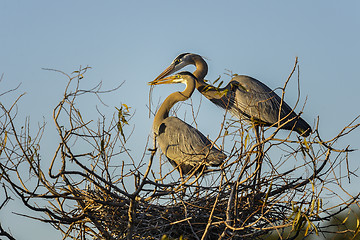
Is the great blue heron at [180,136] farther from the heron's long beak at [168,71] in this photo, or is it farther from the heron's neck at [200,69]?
the heron's long beak at [168,71]

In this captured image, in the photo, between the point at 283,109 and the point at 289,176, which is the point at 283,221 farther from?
the point at 283,109

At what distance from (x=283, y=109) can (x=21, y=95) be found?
3.69 m

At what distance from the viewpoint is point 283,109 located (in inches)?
261

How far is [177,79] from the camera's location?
6496mm

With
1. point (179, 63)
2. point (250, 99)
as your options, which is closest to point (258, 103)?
point (250, 99)

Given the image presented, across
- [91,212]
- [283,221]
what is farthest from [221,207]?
[91,212]

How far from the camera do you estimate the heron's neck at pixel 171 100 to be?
6.27 metres

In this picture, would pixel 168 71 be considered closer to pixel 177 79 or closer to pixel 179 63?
pixel 179 63

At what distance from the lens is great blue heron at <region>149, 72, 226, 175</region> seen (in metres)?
5.71

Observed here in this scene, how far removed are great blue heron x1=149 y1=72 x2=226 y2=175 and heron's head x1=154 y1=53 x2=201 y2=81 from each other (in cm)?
54

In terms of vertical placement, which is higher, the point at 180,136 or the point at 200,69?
the point at 200,69

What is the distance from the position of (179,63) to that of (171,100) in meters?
0.90

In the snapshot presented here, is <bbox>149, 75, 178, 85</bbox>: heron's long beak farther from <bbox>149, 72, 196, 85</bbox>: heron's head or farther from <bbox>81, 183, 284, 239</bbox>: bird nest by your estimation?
<bbox>81, 183, 284, 239</bbox>: bird nest

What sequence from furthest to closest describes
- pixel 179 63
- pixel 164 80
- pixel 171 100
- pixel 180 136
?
pixel 179 63 → pixel 164 80 → pixel 171 100 → pixel 180 136
